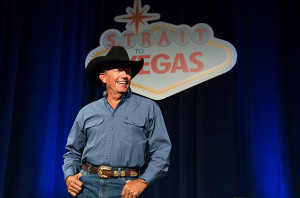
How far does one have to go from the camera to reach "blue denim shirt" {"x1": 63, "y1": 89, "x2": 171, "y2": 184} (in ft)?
4.67

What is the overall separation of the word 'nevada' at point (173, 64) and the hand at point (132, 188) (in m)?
1.28

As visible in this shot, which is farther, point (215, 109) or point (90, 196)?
→ point (215, 109)

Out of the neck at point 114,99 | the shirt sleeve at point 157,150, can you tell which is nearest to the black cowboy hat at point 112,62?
the neck at point 114,99

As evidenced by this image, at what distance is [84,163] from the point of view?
1.53 metres

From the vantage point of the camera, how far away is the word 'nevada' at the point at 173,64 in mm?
2404

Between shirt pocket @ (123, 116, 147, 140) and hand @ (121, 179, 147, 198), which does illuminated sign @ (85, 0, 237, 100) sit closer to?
shirt pocket @ (123, 116, 147, 140)

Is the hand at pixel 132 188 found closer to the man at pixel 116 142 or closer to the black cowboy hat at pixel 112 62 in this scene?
the man at pixel 116 142

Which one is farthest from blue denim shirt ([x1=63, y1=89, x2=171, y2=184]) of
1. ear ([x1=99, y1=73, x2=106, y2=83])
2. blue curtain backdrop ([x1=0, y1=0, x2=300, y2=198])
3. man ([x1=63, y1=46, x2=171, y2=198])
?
blue curtain backdrop ([x1=0, y1=0, x2=300, y2=198])

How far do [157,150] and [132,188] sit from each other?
234 millimetres
